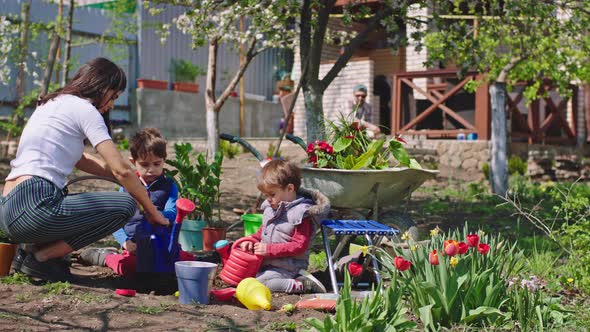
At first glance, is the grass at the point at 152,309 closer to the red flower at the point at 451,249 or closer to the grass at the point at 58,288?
the grass at the point at 58,288

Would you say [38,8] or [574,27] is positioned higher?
[38,8]

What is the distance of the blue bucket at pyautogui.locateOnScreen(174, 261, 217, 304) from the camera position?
3.82 metres

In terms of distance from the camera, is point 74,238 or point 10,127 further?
point 10,127

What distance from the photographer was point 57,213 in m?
3.86

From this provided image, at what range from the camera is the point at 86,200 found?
3975 millimetres

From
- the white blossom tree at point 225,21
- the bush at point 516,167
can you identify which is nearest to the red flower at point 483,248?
the white blossom tree at point 225,21

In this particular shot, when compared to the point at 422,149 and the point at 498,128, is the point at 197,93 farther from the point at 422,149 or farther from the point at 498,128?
the point at 498,128

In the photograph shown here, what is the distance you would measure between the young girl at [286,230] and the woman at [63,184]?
66 centimetres

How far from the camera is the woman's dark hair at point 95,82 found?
158 inches

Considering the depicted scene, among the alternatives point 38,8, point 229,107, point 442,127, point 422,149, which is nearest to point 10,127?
point 38,8

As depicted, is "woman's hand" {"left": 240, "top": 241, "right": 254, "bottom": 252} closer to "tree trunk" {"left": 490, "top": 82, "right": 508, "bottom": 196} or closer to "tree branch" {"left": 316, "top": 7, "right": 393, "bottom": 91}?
"tree branch" {"left": 316, "top": 7, "right": 393, "bottom": 91}

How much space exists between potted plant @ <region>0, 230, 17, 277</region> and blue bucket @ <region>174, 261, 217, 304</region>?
93 cm

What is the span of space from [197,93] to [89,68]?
13825mm

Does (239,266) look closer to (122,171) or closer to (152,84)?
(122,171)
